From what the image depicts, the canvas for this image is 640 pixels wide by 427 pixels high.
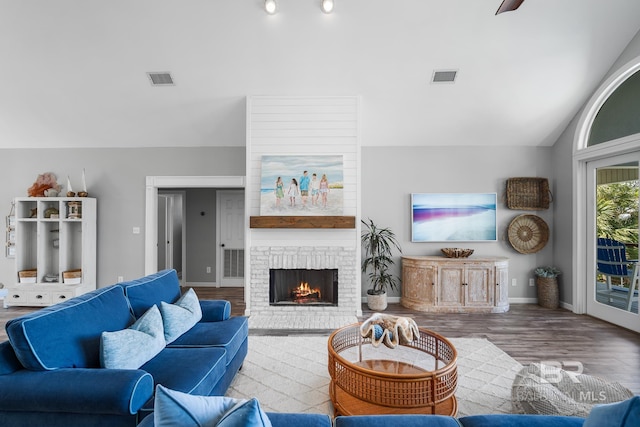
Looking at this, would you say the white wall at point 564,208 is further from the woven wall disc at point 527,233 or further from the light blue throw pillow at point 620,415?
the light blue throw pillow at point 620,415

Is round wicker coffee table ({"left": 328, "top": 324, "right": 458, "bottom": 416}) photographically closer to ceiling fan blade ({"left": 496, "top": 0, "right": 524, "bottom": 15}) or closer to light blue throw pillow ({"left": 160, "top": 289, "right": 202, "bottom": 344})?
light blue throw pillow ({"left": 160, "top": 289, "right": 202, "bottom": 344})

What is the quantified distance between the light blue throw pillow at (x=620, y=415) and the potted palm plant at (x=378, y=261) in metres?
3.53

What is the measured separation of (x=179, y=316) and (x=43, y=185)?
4.22 m

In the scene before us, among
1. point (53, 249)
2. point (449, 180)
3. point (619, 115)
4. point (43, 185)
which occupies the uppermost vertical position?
point (619, 115)

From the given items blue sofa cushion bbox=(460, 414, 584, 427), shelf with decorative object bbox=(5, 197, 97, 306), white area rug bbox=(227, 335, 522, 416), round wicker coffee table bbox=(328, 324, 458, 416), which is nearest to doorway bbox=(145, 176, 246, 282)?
shelf with decorative object bbox=(5, 197, 97, 306)

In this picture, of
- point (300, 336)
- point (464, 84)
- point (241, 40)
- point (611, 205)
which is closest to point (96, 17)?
point (241, 40)

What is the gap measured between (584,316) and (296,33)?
525 centimetres

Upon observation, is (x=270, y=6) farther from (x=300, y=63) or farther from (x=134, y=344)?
(x=134, y=344)

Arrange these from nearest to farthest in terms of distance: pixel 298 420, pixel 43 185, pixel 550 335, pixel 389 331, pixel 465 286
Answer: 1. pixel 298 420
2. pixel 389 331
3. pixel 550 335
4. pixel 465 286
5. pixel 43 185

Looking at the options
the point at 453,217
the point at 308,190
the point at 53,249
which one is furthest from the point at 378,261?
the point at 53,249

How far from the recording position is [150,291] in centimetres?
244

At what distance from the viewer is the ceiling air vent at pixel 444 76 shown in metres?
3.86

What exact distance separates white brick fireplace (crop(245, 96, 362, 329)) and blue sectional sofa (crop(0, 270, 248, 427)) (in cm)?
201

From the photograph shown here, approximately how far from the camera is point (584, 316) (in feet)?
13.7
